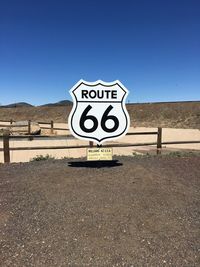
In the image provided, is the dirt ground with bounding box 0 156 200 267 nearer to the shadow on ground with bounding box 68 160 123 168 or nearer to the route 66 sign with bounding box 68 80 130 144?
the shadow on ground with bounding box 68 160 123 168

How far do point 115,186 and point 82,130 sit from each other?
7.85ft

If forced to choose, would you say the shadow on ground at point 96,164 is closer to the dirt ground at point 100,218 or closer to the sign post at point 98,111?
the sign post at point 98,111

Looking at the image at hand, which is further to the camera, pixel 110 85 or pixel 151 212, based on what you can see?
pixel 110 85

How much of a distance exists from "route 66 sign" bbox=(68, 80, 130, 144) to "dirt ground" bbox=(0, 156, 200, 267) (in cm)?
118

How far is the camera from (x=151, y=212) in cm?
560

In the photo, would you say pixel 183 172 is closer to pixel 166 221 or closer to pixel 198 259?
pixel 166 221

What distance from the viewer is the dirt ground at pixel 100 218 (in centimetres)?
427

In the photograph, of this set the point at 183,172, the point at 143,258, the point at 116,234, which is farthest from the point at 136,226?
the point at 183,172

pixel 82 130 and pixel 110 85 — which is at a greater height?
pixel 110 85

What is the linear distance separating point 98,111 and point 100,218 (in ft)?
13.3

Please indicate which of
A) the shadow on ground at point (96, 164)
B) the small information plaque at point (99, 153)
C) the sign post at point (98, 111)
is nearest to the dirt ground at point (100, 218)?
the shadow on ground at point (96, 164)

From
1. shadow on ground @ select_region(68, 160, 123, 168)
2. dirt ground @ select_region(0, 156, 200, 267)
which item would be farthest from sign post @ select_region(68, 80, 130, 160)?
dirt ground @ select_region(0, 156, 200, 267)

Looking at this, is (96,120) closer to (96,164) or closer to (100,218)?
(96,164)

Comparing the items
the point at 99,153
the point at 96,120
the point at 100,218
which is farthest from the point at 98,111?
the point at 100,218
